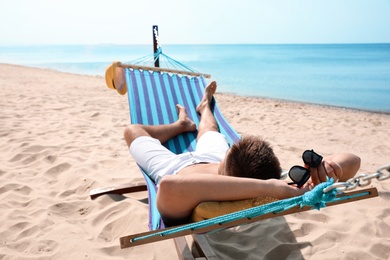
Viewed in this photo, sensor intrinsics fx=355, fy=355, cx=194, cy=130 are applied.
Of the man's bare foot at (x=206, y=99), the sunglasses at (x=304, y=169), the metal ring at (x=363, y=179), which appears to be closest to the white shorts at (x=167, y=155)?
the man's bare foot at (x=206, y=99)

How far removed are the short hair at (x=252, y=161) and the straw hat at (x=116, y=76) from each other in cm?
203

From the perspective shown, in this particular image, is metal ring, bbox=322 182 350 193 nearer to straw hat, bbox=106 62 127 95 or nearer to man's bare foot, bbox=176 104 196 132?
man's bare foot, bbox=176 104 196 132

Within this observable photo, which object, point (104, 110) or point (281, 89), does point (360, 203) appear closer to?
point (104, 110)

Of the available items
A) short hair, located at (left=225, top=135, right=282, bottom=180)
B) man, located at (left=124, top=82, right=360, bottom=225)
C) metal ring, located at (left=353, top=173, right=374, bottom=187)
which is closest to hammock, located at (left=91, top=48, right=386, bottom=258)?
man, located at (left=124, top=82, right=360, bottom=225)

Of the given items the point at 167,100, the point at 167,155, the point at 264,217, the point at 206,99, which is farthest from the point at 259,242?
the point at 167,100

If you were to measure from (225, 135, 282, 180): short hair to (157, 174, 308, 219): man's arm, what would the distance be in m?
0.11

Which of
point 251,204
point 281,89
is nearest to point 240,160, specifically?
point 251,204

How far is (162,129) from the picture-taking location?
267 cm

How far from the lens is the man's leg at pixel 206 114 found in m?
2.73

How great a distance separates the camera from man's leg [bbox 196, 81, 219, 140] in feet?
8.95

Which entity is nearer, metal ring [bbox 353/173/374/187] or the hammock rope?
metal ring [bbox 353/173/374/187]

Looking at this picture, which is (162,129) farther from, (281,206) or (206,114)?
(281,206)

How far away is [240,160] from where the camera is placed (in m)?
1.54

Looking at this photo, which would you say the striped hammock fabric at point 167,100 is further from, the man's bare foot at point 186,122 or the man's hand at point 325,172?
the man's hand at point 325,172
